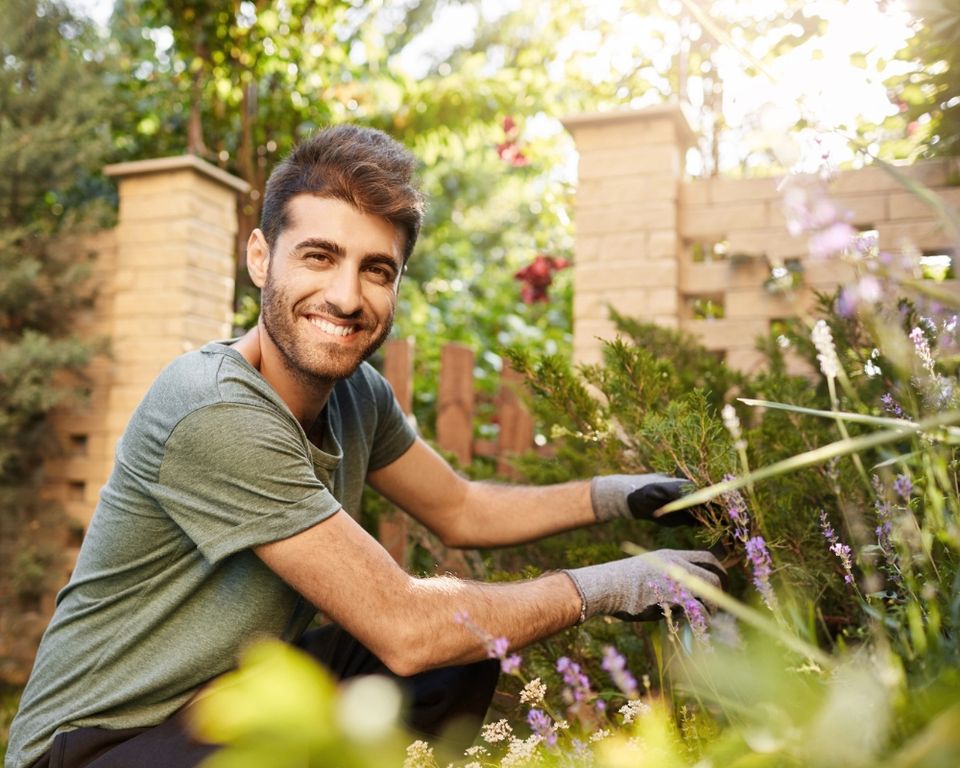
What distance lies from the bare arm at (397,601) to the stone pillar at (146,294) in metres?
2.46

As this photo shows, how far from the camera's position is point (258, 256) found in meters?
2.31

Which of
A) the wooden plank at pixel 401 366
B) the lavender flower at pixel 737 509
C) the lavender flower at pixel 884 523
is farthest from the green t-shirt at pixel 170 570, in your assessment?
the wooden plank at pixel 401 366

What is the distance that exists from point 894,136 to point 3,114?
12.2 feet

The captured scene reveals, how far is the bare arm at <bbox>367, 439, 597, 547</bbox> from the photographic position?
2.35 metres

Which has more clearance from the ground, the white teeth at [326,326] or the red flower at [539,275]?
the red flower at [539,275]

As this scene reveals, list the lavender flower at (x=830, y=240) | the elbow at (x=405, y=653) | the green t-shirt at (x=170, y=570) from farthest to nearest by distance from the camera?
the green t-shirt at (x=170, y=570) → the elbow at (x=405, y=653) → the lavender flower at (x=830, y=240)

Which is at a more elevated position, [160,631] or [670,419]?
[670,419]

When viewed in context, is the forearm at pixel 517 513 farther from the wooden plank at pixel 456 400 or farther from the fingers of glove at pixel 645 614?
the wooden plank at pixel 456 400

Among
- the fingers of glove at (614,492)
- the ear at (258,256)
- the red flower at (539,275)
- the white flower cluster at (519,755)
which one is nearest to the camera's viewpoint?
the white flower cluster at (519,755)

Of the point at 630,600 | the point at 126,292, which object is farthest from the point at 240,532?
the point at 126,292

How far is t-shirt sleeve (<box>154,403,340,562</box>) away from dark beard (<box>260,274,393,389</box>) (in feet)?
1.00

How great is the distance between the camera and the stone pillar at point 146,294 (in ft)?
12.8

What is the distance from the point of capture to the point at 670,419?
171 centimetres

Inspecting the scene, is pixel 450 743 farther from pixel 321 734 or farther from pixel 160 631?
pixel 321 734
